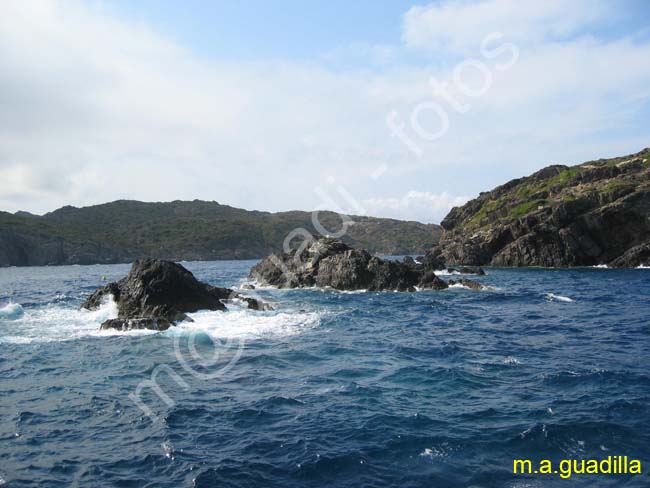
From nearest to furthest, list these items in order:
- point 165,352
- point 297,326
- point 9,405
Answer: point 9,405 < point 165,352 < point 297,326

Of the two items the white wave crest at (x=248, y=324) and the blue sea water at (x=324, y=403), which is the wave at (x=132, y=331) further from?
the blue sea water at (x=324, y=403)

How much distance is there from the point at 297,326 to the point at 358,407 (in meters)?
15.9

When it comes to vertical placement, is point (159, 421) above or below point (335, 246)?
below

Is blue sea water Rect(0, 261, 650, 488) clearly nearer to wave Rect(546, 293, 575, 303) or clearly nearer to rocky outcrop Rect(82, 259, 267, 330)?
rocky outcrop Rect(82, 259, 267, 330)

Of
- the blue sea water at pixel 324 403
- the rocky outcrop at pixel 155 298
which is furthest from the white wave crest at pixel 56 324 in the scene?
the rocky outcrop at pixel 155 298

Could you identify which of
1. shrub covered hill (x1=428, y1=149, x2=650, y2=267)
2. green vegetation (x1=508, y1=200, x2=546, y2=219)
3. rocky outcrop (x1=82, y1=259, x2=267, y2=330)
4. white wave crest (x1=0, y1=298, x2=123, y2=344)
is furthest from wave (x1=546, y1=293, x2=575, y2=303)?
green vegetation (x1=508, y1=200, x2=546, y2=219)

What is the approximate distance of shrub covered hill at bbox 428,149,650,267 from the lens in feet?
258

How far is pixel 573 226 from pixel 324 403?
261 ft

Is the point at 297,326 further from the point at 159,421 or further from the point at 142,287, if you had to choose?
the point at 159,421

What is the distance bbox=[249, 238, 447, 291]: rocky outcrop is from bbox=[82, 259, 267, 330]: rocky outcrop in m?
19.1

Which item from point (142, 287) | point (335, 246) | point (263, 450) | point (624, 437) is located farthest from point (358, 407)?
point (335, 246)

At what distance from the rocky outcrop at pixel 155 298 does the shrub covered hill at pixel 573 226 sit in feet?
213

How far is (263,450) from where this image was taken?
40.8ft

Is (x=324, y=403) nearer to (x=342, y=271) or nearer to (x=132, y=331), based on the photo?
(x=132, y=331)
